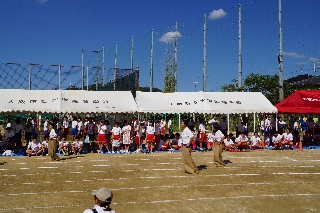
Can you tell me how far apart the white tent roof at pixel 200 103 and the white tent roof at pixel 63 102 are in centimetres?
92

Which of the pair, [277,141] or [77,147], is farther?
[277,141]

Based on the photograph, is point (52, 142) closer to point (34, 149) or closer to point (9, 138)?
point (34, 149)

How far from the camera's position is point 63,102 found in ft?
56.8

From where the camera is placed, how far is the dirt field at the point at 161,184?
26.5 feet

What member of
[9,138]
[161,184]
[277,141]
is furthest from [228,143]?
[9,138]

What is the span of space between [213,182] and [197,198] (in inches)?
79.5

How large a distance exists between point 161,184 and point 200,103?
9.15 m

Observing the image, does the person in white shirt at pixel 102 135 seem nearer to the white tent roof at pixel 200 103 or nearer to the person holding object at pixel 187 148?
the white tent roof at pixel 200 103

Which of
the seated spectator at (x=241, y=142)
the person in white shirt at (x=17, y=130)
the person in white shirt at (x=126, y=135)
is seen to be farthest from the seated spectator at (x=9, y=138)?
the seated spectator at (x=241, y=142)

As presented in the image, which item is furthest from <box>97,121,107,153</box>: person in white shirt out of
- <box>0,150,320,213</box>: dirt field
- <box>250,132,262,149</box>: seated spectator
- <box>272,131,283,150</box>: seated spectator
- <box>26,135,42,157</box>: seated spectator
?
<box>272,131,283,150</box>: seated spectator

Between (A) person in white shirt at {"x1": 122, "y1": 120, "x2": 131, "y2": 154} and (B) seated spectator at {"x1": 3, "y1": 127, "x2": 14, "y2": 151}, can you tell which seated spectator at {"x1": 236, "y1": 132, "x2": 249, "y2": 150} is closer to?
(A) person in white shirt at {"x1": 122, "y1": 120, "x2": 131, "y2": 154}

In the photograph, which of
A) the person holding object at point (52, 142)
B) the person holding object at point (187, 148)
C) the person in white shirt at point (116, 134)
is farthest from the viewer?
the person in white shirt at point (116, 134)

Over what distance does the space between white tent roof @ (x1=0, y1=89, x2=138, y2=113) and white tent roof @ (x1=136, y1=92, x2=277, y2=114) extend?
92 centimetres

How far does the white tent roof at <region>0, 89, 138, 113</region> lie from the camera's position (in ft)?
55.3
